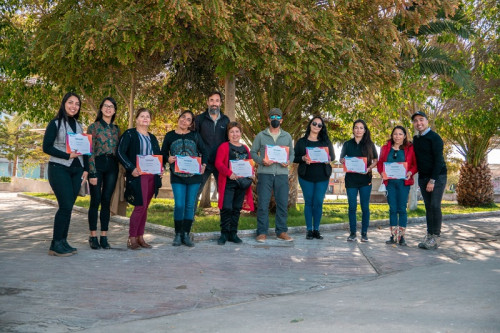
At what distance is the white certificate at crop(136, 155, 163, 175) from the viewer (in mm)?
7520

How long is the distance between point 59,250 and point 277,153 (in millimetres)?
3746

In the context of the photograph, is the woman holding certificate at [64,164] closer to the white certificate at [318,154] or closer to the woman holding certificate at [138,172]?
the woman holding certificate at [138,172]

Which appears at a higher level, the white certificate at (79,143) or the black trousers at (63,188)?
the white certificate at (79,143)

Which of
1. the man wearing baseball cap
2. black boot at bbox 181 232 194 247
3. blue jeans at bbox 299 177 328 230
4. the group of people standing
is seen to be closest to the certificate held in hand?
the group of people standing

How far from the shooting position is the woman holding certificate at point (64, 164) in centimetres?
675

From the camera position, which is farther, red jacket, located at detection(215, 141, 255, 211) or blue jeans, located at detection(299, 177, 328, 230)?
blue jeans, located at detection(299, 177, 328, 230)

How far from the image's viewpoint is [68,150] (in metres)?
6.74

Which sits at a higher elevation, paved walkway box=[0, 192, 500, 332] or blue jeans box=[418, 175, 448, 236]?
blue jeans box=[418, 175, 448, 236]

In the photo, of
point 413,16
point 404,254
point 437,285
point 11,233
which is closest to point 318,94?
point 413,16

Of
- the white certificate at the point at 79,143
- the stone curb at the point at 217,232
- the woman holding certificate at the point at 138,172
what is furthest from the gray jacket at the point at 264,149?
the white certificate at the point at 79,143

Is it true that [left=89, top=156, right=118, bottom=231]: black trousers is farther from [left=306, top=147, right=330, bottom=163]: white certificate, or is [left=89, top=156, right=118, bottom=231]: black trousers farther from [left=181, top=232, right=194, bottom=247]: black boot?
[left=306, top=147, right=330, bottom=163]: white certificate

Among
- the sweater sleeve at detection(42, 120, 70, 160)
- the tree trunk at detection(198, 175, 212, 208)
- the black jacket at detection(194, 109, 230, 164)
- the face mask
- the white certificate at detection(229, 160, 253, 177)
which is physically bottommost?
the tree trunk at detection(198, 175, 212, 208)

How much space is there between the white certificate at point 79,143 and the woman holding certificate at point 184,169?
140 cm

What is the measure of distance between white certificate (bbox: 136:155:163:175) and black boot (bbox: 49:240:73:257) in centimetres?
148
